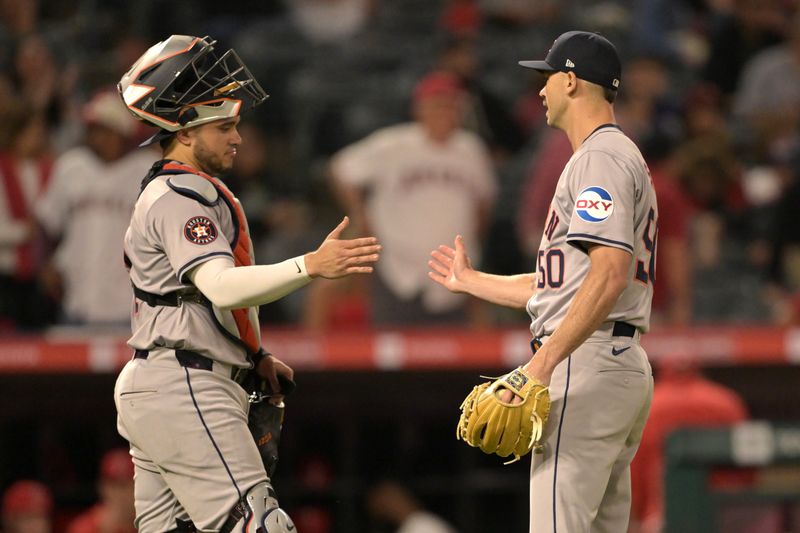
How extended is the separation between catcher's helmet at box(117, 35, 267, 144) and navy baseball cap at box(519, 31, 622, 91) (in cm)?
92

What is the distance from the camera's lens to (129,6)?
34.8ft

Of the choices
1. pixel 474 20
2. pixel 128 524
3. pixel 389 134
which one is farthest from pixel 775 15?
pixel 128 524

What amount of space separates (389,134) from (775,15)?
3776 millimetres

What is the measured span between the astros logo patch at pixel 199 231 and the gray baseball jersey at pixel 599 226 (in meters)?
0.93

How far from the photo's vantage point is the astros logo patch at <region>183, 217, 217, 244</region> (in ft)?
12.6

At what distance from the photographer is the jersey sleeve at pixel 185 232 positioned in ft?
12.6

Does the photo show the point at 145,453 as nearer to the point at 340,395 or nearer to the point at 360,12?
the point at 340,395

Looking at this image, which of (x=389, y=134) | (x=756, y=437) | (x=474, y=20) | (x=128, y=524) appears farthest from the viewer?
(x=474, y=20)

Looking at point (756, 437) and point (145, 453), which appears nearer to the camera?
point (145, 453)

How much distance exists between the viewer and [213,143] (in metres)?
4.10

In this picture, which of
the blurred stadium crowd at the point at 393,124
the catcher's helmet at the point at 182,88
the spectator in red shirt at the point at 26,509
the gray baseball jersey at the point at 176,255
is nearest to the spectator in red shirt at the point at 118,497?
the blurred stadium crowd at the point at 393,124

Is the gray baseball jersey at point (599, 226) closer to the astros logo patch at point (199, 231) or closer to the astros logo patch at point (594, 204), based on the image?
the astros logo patch at point (594, 204)

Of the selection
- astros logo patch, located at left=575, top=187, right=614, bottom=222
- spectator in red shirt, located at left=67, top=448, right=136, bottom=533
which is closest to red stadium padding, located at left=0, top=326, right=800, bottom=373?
spectator in red shirt, located at left=67, top=448, right=136, bottom=533

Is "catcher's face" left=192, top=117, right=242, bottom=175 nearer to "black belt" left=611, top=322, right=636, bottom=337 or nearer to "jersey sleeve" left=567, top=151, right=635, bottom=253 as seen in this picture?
"jersey sleeve" left=567, top=151, right=635, bottom=253
